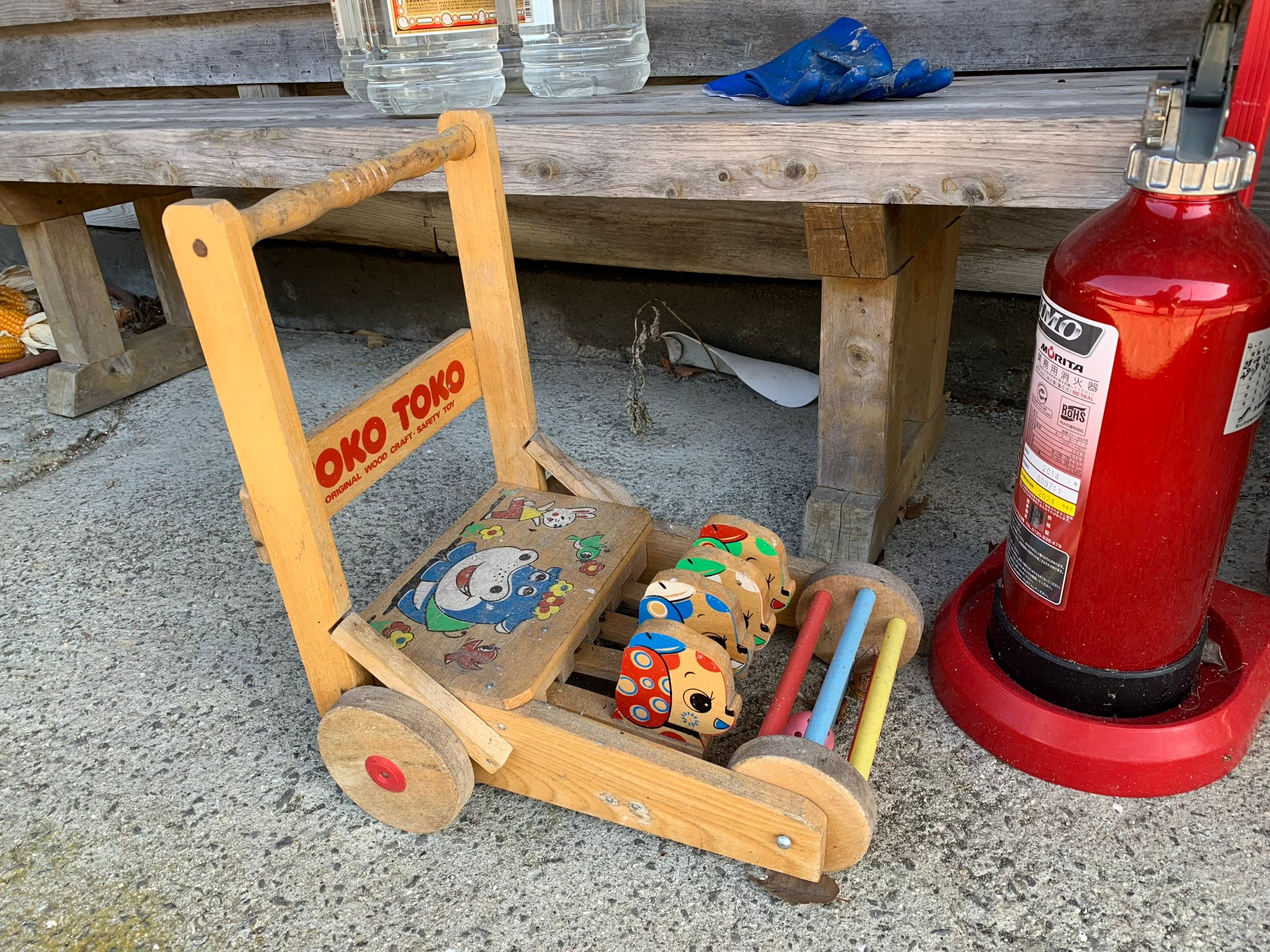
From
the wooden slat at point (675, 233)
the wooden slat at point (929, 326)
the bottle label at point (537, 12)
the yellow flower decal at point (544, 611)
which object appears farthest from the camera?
the wooden slat at point (675, 233)

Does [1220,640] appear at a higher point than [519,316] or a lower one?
lower

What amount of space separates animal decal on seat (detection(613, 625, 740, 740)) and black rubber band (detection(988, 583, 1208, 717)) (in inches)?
16.0

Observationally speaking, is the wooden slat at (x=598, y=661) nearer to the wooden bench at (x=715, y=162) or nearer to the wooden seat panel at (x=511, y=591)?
the wooden seat panel at (x=511, y=591)

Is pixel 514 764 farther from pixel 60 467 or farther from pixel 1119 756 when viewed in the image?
pixel 60 467

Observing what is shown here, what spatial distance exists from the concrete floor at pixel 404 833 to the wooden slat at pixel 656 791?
7 cm

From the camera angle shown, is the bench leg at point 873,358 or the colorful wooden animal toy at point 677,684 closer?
the colorful wooden animal toy at point 677,684

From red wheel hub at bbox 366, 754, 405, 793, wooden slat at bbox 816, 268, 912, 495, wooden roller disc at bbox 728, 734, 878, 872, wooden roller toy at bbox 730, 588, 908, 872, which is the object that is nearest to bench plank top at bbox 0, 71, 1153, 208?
wooden slat at bbox 816, 268, 912, 495

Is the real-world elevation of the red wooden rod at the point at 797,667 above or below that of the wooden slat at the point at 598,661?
above

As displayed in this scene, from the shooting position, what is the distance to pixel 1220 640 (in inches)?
48.9

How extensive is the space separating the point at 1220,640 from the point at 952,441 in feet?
2.75

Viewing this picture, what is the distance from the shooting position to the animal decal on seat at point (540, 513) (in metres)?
1.38

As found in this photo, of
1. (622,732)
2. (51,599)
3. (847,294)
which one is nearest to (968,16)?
(847,294)

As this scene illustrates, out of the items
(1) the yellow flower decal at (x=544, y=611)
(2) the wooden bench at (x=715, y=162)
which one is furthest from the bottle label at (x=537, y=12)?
(1) the yellow flower decal at (x=544, y=611)

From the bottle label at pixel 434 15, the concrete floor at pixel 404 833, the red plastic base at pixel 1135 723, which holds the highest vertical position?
the bottle label at pixel 434 15
